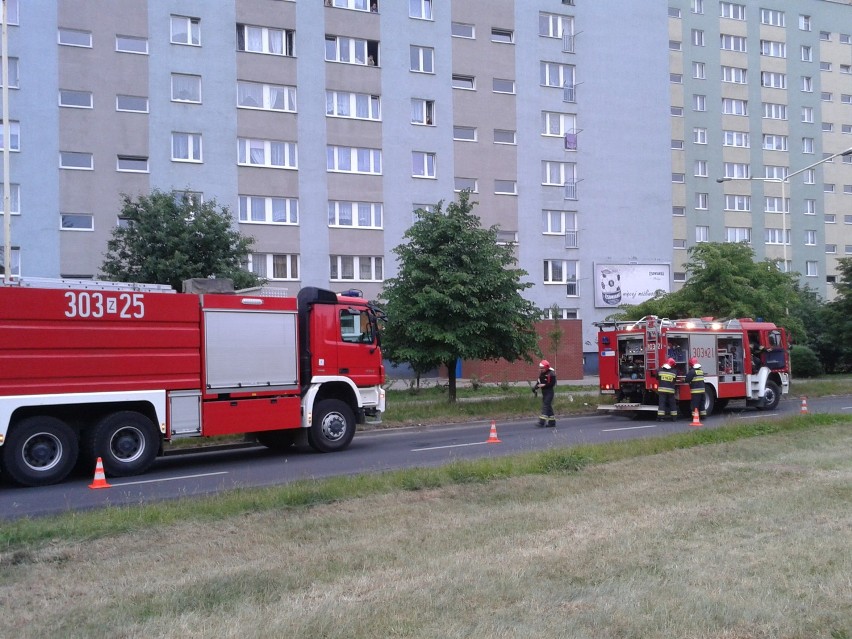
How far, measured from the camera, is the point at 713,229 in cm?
5500

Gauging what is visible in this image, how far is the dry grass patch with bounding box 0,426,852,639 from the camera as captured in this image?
515 cm

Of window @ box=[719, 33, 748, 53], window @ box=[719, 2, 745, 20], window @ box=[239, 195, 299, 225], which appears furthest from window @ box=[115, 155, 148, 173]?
window @ box=[719, 2, 745, 20]

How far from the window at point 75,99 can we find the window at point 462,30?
18.5 m

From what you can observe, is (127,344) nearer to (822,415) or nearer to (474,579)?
(474,579)

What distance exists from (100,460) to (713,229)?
49858 millimetres

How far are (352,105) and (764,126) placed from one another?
104 feet

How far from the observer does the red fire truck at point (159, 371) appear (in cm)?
1221

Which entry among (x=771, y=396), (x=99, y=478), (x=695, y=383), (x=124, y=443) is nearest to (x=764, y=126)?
(x=771, y=396)

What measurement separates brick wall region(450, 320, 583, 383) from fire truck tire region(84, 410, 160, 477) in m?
28.1

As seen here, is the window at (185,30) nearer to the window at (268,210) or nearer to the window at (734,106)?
the window at (268,210)

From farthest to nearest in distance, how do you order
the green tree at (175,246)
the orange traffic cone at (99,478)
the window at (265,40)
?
1. the window at (265,40)
2. the green tree at (175,246)
3. the orange traffic cone at (99,478)

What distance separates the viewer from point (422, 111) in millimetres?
42844

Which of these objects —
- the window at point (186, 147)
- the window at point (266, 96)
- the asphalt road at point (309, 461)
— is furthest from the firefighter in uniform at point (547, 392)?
the window at point (266, 96)

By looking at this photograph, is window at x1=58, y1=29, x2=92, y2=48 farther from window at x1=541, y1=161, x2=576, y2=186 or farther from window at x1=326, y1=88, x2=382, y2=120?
window at x1=541, y1=161, x2=576, y2=186
